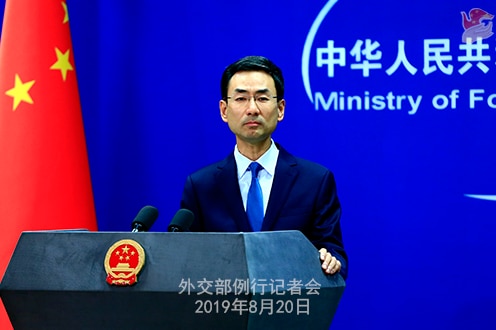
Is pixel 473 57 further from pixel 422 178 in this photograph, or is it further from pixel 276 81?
pixel 276 81

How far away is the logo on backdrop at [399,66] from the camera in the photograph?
2.99 metres

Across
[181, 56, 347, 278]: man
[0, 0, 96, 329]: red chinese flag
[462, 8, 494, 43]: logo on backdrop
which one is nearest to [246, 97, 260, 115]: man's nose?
[181, 56, 347, 278]: man

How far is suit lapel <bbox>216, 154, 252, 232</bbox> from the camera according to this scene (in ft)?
6.11

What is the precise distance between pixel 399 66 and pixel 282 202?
1344 millimetres

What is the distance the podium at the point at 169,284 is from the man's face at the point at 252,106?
1.69 ft

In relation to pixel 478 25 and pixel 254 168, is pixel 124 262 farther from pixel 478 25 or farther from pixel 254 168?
pixel 478 25

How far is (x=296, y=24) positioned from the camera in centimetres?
308

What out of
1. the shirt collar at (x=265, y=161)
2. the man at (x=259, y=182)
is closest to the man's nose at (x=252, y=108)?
the man at (x=259, y=182)

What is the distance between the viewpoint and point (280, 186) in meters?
1.91

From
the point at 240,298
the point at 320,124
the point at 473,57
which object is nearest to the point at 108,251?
the point at 240,298

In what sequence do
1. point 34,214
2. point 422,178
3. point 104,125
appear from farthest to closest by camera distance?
point 104,125 < point 422,178 < point 34,214

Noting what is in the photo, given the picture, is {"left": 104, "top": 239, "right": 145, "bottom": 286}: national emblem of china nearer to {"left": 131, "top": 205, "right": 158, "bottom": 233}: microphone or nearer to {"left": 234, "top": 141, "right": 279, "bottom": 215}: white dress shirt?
{"left": 131, "top": 205, "right": 158, "bottom": 233}: microphone

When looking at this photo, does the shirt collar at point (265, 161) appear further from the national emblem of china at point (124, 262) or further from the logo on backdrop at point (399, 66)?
the logo on backdrop at point (399, 66)

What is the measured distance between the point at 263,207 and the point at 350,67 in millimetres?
A: 1309
